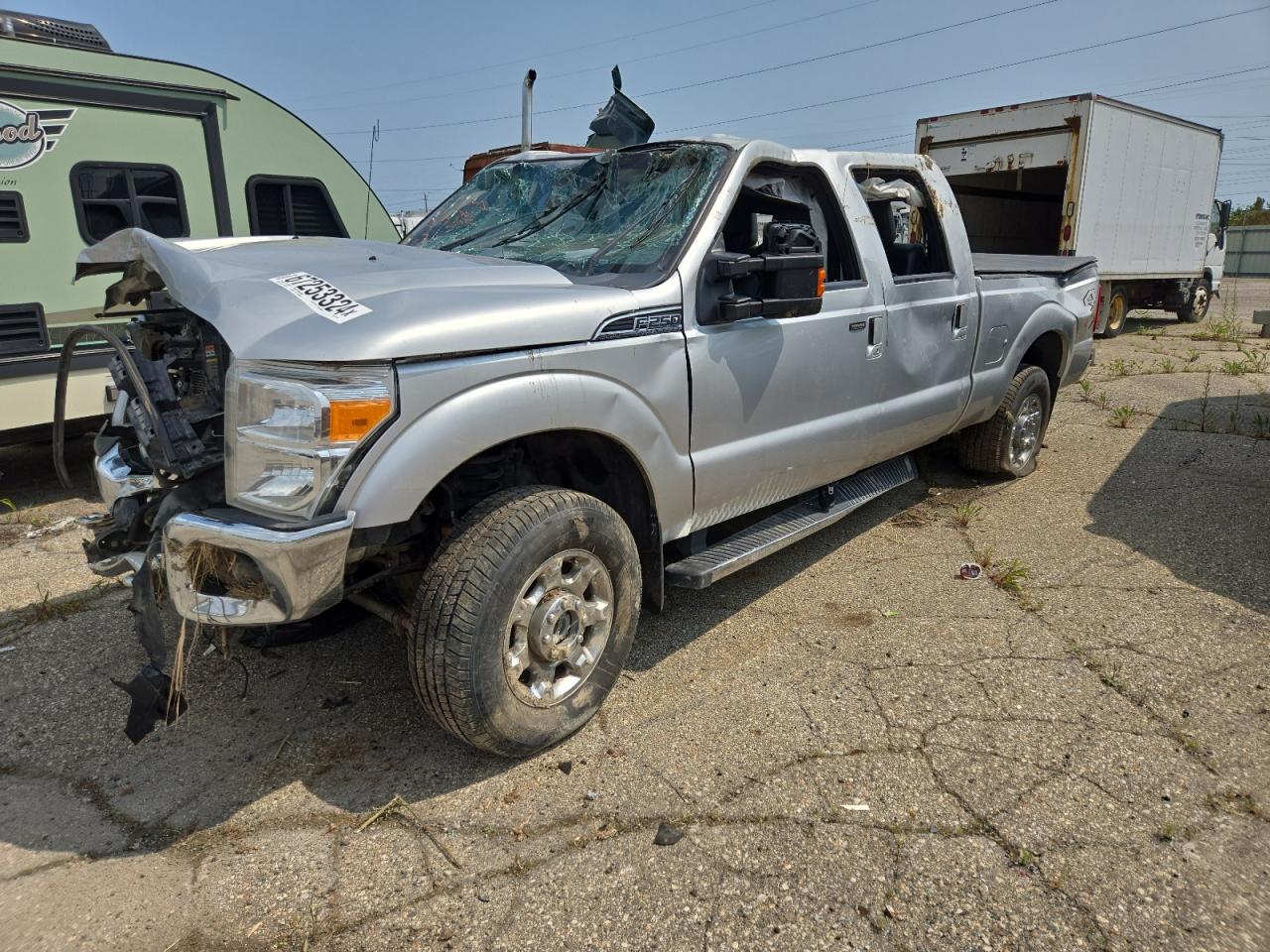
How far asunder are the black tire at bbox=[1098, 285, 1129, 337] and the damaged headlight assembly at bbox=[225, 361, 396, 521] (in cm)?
1485

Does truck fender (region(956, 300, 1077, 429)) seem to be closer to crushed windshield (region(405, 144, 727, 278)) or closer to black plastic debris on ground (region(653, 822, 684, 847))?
crushed windshield (region(405, 144, 727, 278))

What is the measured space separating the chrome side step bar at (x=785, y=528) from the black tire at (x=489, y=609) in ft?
2.03

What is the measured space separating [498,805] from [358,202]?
598 centimetres

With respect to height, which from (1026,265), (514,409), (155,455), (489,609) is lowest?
(489,609)

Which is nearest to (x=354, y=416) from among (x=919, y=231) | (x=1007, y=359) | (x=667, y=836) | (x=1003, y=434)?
(x=667, y=836)

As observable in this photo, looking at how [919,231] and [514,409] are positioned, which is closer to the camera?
[514,409]

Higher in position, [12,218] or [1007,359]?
[12,218]

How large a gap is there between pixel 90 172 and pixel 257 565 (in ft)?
16.1

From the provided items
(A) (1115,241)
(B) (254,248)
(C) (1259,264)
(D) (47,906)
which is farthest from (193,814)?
(C) (1259,264)

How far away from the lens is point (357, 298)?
8.47ft

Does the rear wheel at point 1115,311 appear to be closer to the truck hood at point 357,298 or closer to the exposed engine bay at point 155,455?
the truck hood at point 357,298

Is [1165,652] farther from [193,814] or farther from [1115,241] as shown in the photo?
[1115,241]

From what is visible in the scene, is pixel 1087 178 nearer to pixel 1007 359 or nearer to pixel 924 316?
pixel 1007 359

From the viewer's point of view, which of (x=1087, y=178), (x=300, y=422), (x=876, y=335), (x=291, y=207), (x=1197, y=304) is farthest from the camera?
(x=1197, y=304)
